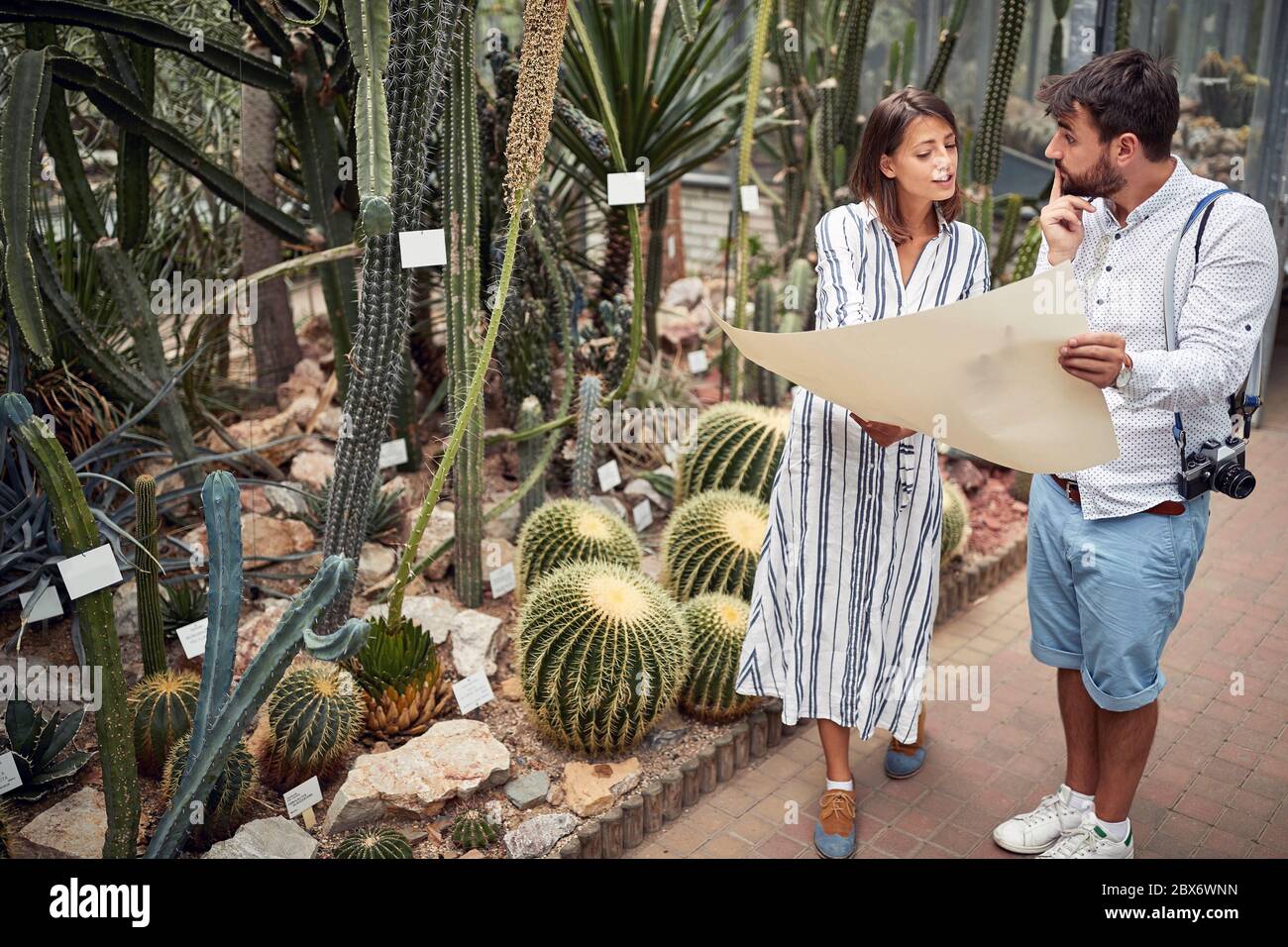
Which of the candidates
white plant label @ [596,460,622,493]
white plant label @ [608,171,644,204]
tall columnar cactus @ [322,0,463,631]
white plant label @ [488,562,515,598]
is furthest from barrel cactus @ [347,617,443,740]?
white plant label @ [608,171,644,204]

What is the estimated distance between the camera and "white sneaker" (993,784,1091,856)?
2.65 meters

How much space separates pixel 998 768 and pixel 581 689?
1140mm

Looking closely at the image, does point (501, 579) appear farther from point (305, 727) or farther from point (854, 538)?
point (854, 538)

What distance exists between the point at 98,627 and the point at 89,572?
140 millimetres

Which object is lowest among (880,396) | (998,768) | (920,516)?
(998,768)

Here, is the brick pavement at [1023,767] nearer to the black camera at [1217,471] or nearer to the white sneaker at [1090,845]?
the white sneaker at [1090,845]

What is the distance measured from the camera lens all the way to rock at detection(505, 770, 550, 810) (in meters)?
1.65

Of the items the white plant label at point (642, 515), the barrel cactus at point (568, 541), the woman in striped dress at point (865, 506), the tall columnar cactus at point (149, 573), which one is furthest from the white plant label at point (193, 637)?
the white plant label at point (642, 515)

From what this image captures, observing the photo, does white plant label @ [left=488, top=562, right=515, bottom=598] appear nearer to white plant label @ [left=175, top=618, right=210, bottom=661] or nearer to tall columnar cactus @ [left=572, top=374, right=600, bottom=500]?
tall columnar cactus @ [left=572, top=374, right=600, bottom=500]

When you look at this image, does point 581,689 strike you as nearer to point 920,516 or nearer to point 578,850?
point 578,850

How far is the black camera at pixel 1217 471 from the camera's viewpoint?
7.02 ft

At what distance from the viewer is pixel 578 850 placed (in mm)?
2615

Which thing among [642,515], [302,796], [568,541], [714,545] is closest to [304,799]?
[302,796]
